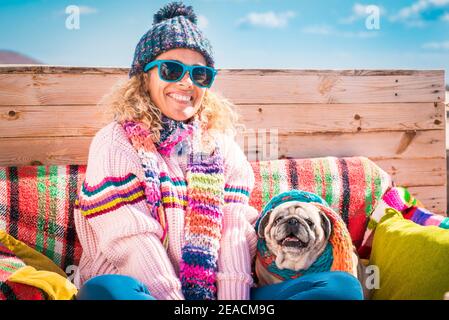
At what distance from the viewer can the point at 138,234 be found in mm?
1639

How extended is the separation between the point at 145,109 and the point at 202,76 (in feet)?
0.83

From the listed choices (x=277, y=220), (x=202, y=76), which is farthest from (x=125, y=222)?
(x=202, y=76)

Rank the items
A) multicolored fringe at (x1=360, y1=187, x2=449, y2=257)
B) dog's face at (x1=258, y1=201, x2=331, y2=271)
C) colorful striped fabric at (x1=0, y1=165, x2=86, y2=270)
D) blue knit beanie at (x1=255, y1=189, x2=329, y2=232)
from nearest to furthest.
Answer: dog's face at (x1=258, y1=201, x2=331, y2=271) < blue knit beanie at (x1=255, y1=189, x2=329, y2=232) < colorful striped fabric at (x1=0, y1=165, x2=86, y2=270) < multicolored fringe at (x1=360, y1=187, x2=449, y2=257)

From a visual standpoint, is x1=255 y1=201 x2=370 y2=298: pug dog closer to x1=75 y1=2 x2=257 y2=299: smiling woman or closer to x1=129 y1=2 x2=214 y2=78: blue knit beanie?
x1=75 y1=2 x2=257 y2=299: smiling woman

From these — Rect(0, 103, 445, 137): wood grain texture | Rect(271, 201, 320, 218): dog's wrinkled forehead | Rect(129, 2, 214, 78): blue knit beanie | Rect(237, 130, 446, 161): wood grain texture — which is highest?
Rect(129, 2, 214, 78): blue knit beanie

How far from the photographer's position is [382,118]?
2670mm

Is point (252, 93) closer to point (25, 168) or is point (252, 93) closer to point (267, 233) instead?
point (267, 233)

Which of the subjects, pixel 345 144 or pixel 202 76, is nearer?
pixel 202 76

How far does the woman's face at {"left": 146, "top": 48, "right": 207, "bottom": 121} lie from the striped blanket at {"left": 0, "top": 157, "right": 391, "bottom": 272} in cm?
52

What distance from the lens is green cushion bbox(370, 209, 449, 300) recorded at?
174cm

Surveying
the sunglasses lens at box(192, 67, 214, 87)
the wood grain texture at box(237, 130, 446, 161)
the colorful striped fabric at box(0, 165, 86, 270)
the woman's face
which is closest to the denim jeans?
the colorful striped fabric at box(0, 165, 86, 270)

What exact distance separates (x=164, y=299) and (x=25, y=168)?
0.92m

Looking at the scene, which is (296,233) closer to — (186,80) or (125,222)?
(125,222)

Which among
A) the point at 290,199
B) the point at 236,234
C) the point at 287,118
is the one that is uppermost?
the point at 287,118
